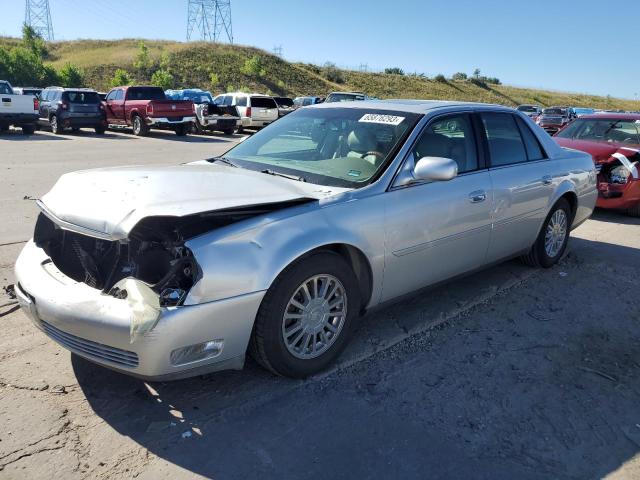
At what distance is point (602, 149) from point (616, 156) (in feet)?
0.95

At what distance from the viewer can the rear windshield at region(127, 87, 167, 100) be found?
21.7 meters

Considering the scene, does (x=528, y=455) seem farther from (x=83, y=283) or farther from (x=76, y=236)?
(x=76, y=236)

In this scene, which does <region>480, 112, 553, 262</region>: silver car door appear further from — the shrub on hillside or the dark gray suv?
the shrub on hillside

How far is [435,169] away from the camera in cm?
360

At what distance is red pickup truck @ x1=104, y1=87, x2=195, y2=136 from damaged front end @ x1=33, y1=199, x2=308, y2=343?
18.6 meters

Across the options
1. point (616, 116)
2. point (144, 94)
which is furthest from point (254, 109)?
point (616, 116)

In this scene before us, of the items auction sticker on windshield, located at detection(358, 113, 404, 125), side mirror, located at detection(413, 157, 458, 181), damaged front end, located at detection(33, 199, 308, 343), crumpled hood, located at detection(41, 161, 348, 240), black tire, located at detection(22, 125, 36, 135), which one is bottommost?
black tire, located at detection(22, 125, 36, 135)

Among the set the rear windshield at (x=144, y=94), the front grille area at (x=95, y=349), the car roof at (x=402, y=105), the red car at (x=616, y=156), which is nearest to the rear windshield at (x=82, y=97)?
the rear windshield at (x=144, y=94)

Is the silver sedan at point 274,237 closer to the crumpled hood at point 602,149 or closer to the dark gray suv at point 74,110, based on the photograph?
the crumpled hood at point 602,149

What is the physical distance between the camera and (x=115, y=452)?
8.58 ft

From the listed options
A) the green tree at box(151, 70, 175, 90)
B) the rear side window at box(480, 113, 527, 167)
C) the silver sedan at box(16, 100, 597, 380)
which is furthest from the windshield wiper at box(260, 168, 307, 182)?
the green tree at box(151, 70, 175, 90)

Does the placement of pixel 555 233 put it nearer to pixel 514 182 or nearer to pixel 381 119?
pixel 514 182

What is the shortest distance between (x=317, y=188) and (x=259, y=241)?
31.1 inches

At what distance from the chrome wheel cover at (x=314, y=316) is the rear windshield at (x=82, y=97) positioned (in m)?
20.0
